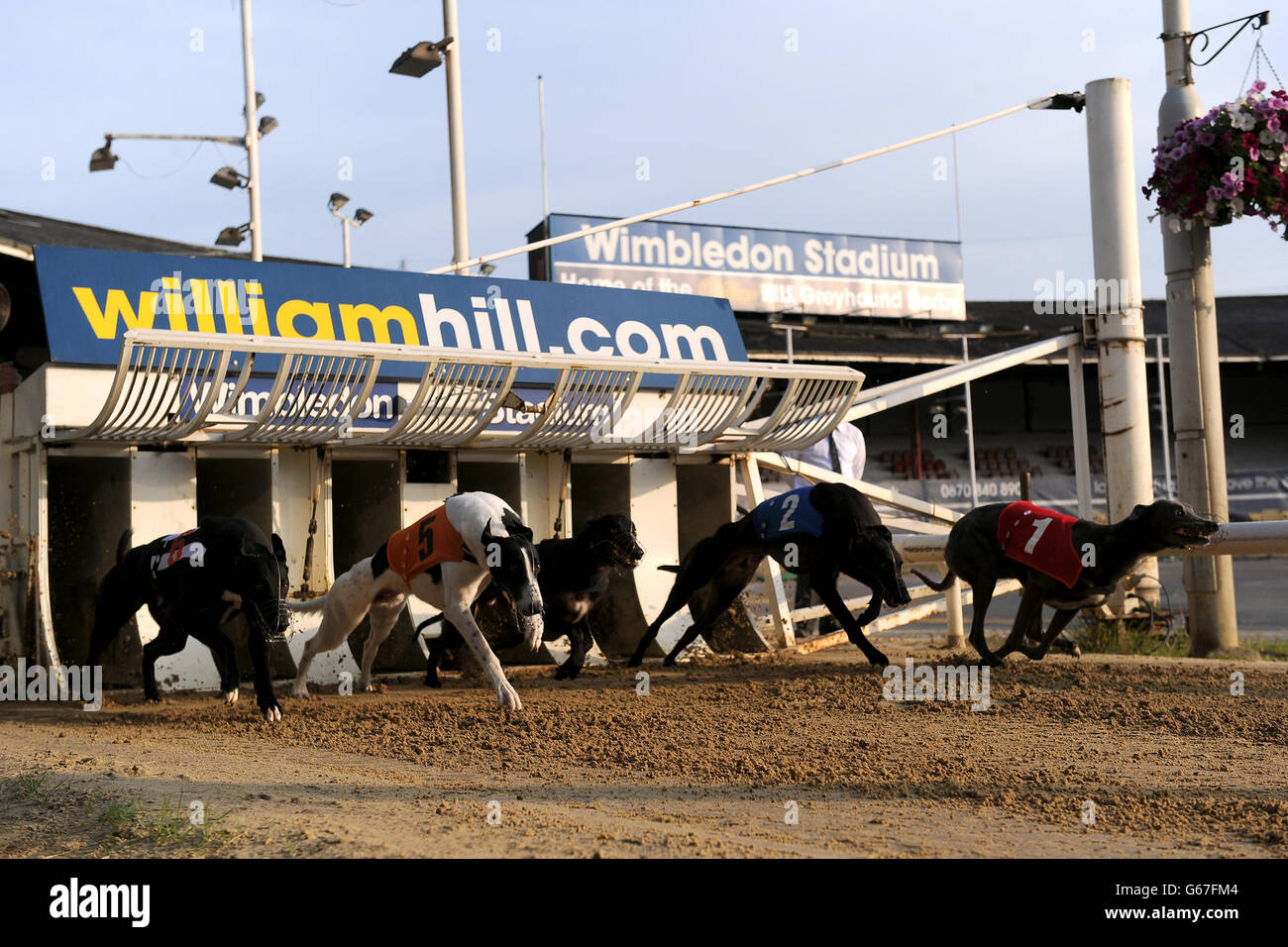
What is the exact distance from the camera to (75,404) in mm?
8859

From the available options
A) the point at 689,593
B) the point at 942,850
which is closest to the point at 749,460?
the point at 689,593

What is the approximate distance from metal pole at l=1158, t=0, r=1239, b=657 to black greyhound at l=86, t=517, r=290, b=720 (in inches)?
283

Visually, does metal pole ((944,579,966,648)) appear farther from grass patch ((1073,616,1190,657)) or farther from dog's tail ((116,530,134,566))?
dog's tail ((116,530,134,566))

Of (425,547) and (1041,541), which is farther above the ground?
(425,547)

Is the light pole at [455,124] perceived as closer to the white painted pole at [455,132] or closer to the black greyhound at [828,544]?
the white painted pole at [455,132]

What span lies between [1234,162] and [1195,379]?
68.5 inches

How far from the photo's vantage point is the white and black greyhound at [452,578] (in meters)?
7.26

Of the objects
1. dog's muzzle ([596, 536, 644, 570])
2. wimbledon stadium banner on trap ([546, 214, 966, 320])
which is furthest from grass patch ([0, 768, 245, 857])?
wimbledon stadium banner on trap ([546, 214, 966, 320])

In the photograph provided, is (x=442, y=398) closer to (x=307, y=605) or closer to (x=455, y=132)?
(x=307, y=605)

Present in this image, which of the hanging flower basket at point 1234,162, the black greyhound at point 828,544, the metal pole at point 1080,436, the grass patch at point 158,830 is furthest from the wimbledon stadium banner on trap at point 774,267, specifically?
the grass patch at point 158,830

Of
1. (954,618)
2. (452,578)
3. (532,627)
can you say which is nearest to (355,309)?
(452,578)

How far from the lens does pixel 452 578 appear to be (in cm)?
759
